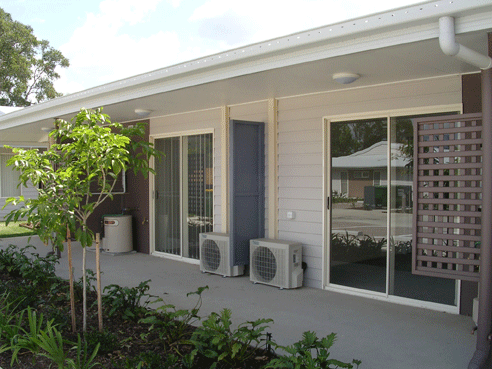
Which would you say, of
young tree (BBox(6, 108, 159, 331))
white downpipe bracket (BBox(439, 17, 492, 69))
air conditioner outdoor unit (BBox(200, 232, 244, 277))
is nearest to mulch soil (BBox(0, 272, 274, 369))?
young tree (BBox(6, 108, 159, 331))

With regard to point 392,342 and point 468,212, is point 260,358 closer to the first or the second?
point 392,342

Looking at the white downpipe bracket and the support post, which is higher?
the white downpipe bracket

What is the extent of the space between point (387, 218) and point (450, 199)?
1.62 m

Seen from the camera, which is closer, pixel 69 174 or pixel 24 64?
pixel 69 174

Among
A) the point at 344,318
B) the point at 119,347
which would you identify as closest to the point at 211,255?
the point at 344,318

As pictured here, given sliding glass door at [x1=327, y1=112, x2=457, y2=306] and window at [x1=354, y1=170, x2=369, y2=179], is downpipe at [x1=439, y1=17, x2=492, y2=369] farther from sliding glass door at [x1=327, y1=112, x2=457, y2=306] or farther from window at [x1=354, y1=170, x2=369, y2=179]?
window at [x1=354, y1=170, x2=369, y2=179]

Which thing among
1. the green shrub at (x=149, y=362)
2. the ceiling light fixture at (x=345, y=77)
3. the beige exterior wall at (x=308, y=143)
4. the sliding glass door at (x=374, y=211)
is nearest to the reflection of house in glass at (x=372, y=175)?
the sliding glass door at (x=374, y=211)

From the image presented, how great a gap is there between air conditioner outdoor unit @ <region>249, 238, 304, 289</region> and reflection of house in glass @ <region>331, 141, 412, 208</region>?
0.85 metres

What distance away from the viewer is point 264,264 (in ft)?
17.8

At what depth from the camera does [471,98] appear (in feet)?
13.8

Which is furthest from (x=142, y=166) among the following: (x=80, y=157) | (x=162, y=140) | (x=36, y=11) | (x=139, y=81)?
(x=36, y=11)

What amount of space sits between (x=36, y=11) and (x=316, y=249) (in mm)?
25681

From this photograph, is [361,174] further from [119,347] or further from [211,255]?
[119,347]

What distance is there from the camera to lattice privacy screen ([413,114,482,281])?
3.02 meters
